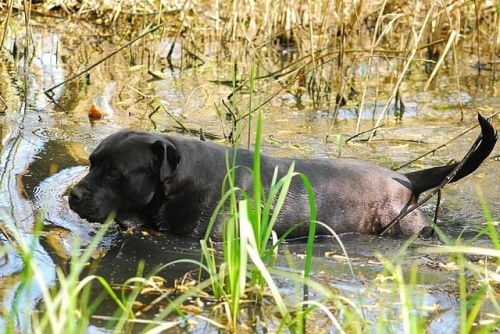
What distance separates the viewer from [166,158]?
545 cm

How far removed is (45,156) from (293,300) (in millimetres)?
3342

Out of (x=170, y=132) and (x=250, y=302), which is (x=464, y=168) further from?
(x=170, y=132)

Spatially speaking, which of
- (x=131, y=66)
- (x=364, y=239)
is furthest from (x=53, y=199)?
(x=131, y=66)

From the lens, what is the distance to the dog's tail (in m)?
5.70

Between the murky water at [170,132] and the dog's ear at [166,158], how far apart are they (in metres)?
0.41

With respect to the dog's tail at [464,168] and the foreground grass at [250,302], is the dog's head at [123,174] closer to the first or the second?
the foreground grass at [250,302]

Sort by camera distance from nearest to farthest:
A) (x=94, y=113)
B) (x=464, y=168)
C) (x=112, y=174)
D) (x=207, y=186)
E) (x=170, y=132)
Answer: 1. (x=112, y=174)
2. (x=207, y=186)
3. (x=464, y=168)
4. (x=170, y=132)
5. (x=94, y=113)

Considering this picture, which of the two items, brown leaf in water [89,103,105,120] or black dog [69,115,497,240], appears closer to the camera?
black dog [69,115,497,240]

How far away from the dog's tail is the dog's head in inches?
65.3

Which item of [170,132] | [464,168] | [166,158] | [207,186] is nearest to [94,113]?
[170,132]

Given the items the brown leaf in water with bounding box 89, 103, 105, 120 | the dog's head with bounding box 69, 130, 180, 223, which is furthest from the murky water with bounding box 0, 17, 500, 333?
the dog's head with bounding box 69, 130, 180, 223

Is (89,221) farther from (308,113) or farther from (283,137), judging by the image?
(308,113)

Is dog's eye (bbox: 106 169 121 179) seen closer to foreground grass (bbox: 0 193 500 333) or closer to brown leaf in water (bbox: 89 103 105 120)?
foreground grass (bbox: 0 193 500 333)

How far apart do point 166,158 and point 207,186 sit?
0.36 m
